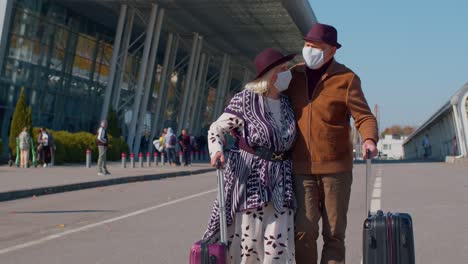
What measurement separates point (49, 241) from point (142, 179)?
15857 mm

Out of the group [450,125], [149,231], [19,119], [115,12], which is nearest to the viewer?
[149,231]

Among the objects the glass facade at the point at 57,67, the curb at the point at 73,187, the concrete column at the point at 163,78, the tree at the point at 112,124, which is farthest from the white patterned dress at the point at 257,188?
the concrete column at the point at 163,78

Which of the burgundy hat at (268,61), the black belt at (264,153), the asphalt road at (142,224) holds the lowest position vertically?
the asphalt road at (142,224)

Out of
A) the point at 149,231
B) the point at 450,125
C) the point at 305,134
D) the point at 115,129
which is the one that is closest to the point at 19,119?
the point at 115,129

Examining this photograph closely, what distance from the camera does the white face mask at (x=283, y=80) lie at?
5.57 metres

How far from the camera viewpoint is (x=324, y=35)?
18.9 ft

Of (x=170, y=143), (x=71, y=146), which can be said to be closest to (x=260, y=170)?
(x=170, y=143)

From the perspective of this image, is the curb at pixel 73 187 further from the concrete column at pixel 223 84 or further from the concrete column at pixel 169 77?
the concrete column at pixel 223 84

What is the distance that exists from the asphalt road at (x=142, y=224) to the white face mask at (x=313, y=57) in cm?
316

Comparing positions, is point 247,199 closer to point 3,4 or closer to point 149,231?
point 149,231

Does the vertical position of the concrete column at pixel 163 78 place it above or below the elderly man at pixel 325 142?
above

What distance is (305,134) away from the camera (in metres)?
5.66

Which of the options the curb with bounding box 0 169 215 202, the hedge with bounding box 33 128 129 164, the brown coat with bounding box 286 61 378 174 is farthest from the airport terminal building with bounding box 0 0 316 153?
the brown coat with bounding box 286 61 378 174

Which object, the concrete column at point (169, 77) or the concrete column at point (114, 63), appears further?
the concrete column at point (169, 77)
